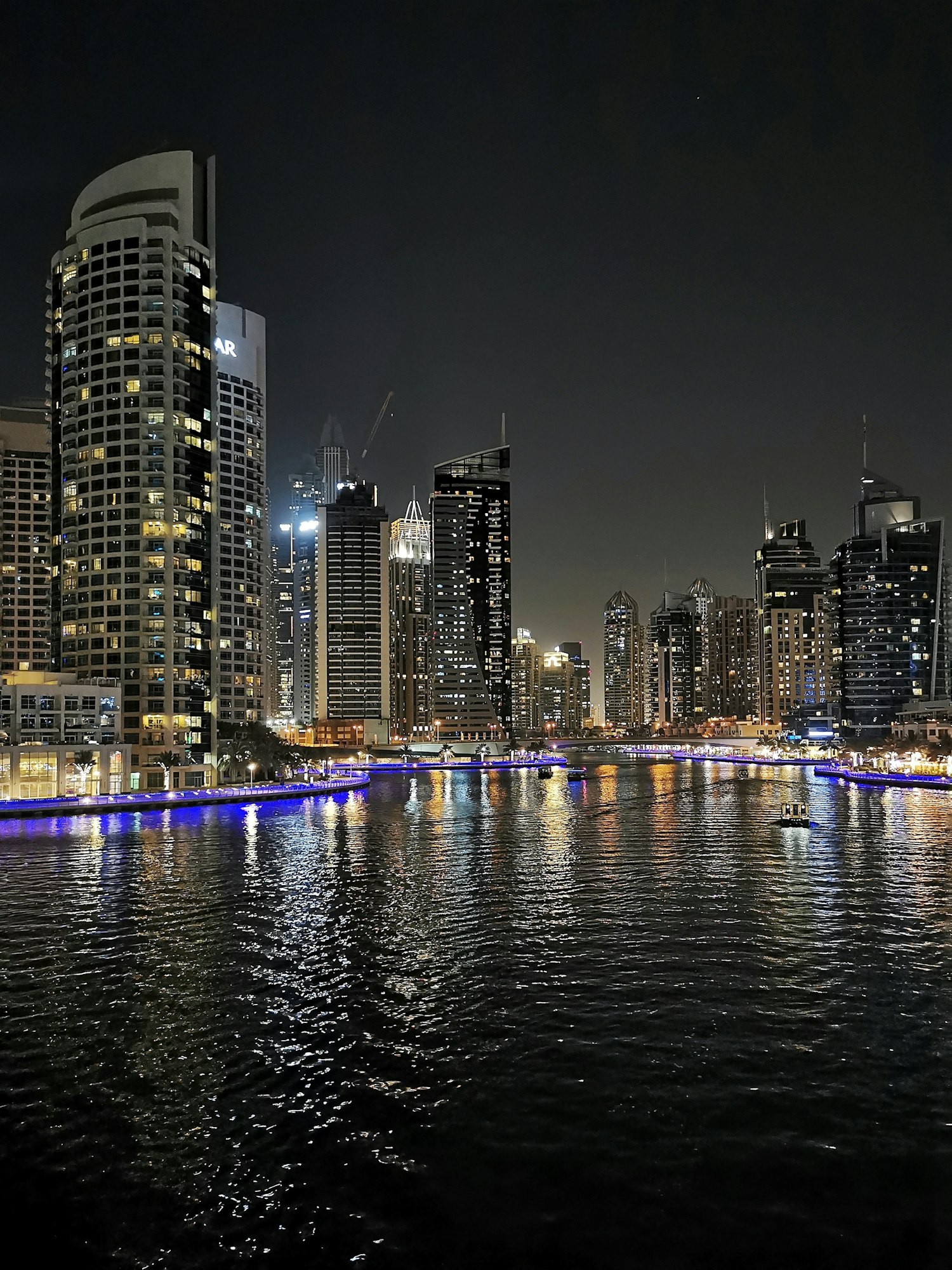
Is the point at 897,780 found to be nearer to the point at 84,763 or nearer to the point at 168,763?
the point at 168,763

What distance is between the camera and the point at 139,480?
149 meters

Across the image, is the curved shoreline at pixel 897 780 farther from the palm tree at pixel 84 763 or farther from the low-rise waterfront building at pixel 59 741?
the palm tree at pixel 84 763

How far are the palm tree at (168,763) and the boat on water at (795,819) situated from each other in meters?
82.8

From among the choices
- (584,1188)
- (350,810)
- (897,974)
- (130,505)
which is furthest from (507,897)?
(130,505)

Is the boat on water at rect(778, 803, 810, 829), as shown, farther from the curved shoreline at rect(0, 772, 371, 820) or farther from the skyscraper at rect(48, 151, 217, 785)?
the skyscraper at rect(48, 151, 217, 785)

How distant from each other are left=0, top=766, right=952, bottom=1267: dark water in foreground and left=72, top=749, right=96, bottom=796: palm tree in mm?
57325

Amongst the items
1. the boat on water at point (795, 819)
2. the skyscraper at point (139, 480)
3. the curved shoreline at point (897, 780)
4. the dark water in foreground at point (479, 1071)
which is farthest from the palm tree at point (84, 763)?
the curved shoreline at point (897, 780)

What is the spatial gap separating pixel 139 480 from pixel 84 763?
177 feet

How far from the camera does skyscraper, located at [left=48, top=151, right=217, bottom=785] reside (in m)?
147

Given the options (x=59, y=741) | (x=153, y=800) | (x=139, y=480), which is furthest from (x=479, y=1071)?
(x=139, y=480)

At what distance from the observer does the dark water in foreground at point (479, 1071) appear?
762 inches

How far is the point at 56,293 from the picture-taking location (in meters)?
165

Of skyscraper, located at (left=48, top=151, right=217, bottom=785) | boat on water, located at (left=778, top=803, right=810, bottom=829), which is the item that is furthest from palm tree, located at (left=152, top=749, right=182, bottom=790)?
boat on water, located at (left=778, top=803, right=810, bottom=829)

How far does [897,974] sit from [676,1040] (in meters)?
13.0
